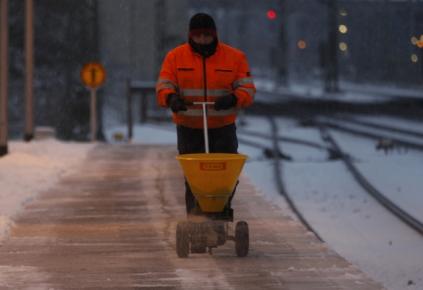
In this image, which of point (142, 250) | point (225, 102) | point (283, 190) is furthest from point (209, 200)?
point (283, 190)

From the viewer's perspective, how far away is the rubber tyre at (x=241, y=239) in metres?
8.86

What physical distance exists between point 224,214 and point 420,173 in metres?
13.6

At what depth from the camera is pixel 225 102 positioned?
336 inches

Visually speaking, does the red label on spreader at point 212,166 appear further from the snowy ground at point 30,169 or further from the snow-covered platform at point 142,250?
the snowy ground at point 30,169

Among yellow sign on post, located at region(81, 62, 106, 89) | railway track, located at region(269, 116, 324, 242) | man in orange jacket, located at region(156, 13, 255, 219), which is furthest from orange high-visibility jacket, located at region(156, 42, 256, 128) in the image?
yellow sign on post, located at region(81, 62, 106, 89)

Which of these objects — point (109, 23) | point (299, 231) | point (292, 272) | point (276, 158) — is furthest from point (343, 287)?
point (109, 23)

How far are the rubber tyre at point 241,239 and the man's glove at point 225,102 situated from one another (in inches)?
38.1

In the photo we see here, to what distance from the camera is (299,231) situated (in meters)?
10.6

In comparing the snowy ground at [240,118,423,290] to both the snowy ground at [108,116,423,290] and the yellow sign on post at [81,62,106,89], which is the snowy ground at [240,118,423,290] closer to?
the snowy ground at [108,116,423,290]

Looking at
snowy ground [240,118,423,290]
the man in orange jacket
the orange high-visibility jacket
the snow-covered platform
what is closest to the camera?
the snow-covered platform

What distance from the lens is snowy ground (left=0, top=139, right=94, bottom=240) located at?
13195 millimetres

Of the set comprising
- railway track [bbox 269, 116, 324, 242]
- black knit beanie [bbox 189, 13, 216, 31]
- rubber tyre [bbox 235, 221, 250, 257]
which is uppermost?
black knit beanie [bbox 189, 13, 216, 31]

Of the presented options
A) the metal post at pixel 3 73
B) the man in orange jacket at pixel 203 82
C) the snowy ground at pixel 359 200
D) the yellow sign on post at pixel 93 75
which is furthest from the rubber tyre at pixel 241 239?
the yellow sign on post at pixel 93 75

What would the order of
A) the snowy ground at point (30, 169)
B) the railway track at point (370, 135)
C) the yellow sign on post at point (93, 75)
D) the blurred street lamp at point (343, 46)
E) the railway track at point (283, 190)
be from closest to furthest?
the snowy ground at point (30, 169)
the railway track at point (283, 190)
the yellow sign on post at point (93, 75)
the railway track at point (370, 135)
the blurred street lamp at point (343, 46)
